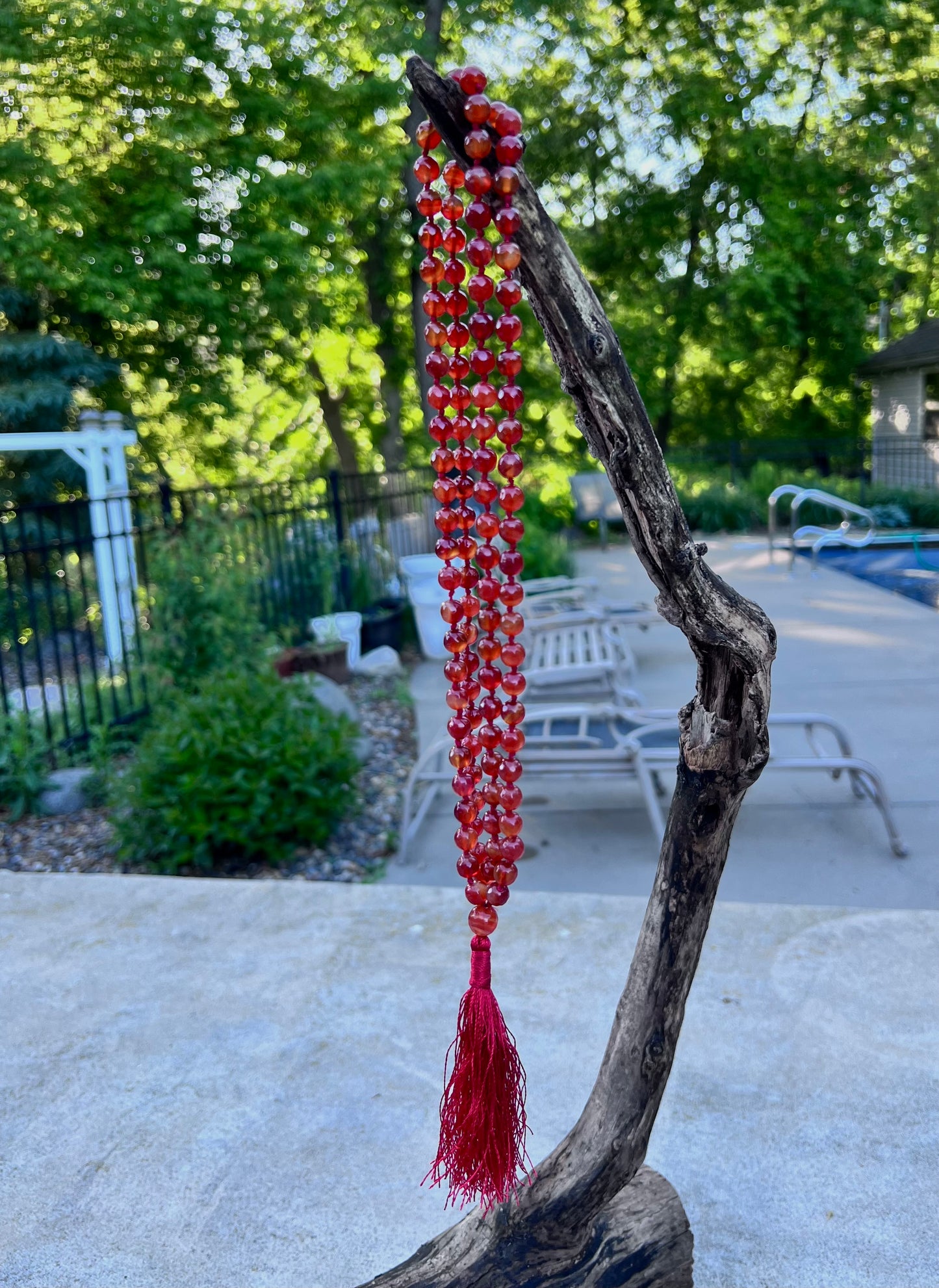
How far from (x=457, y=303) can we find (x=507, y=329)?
0.25 ft

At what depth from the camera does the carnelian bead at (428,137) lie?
4.44 feet

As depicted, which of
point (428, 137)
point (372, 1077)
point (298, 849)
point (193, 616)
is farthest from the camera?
point (193, 616)

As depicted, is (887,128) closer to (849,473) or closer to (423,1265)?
(849,473)

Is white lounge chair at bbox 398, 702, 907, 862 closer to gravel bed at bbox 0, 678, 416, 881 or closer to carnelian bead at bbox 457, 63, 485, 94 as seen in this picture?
gravel bed at bbox 0, 678, 416, 881

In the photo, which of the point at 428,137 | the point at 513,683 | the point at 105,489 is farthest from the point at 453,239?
the point at 105,489

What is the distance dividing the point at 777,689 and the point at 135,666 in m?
3.96

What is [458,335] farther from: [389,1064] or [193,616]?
[193,616]

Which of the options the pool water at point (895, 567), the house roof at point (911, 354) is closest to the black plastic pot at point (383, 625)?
the pool water at point (895, 567)

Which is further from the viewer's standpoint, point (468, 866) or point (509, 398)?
point (468, 866)

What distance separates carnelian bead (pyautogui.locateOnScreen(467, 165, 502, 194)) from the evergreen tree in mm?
10976

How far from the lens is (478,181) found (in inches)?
50.4

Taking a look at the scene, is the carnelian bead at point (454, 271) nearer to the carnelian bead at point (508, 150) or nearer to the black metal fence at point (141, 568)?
the carnelian bead at point (508, 150)

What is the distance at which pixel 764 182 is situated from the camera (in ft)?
60.1

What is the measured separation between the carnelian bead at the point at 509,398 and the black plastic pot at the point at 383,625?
739 cm
